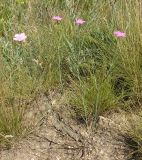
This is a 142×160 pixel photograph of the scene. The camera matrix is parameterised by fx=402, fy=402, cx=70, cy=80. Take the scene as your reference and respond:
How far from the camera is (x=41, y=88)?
2.60m

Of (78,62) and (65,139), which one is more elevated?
(78,62)

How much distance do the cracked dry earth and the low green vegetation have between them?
0.23 ft

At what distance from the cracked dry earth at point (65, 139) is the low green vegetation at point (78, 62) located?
69 mm

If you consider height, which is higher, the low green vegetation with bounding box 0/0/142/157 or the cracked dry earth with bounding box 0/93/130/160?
the low green vegetation with bounding box 0/0/142/157

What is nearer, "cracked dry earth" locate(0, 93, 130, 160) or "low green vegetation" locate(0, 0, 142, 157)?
"cracked dry earth" locate(0, 93, 130, 160)

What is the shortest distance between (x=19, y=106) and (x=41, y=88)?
0.95 ft

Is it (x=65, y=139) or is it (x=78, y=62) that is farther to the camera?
(x=78, y=62)

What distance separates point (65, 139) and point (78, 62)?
0.54 meters

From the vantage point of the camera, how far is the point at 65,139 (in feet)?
7.58

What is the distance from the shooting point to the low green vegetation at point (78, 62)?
2375 mm

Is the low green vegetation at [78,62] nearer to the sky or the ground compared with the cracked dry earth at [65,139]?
nearer to the sky

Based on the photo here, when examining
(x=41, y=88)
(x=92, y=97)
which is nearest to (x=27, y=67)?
(x=41, y=88)

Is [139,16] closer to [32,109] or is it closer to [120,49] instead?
[120,49]

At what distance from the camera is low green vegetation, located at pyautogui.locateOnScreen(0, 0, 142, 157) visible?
7.79ft
